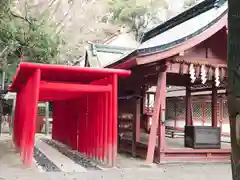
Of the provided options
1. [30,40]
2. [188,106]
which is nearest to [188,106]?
[188,106]

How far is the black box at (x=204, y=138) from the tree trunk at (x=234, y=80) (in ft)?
28.5

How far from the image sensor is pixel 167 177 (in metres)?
7.18

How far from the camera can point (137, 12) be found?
109 ft

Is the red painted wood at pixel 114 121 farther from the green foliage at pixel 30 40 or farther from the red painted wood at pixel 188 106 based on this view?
the green foliage at pixel 30 40

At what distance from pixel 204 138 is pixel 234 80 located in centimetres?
897

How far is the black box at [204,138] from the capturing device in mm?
10023

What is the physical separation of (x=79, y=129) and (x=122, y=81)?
7.54ft

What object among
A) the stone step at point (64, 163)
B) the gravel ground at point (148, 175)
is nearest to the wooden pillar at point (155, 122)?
the gravel ground at point (148, 175)

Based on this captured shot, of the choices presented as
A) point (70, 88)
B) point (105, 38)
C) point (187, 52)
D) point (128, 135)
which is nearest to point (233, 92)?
point (70, 88)

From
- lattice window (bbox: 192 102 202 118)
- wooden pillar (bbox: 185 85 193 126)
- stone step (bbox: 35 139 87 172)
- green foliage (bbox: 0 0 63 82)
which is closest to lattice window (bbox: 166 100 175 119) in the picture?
lattice window (bbox: 192 102 202 118)

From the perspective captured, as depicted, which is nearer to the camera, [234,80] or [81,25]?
[234,80]

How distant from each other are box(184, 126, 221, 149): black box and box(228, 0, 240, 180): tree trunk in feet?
28.5

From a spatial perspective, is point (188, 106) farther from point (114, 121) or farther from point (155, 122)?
point (114, 121)

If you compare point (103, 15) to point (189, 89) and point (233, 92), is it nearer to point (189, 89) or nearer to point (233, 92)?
point (189, 89)
